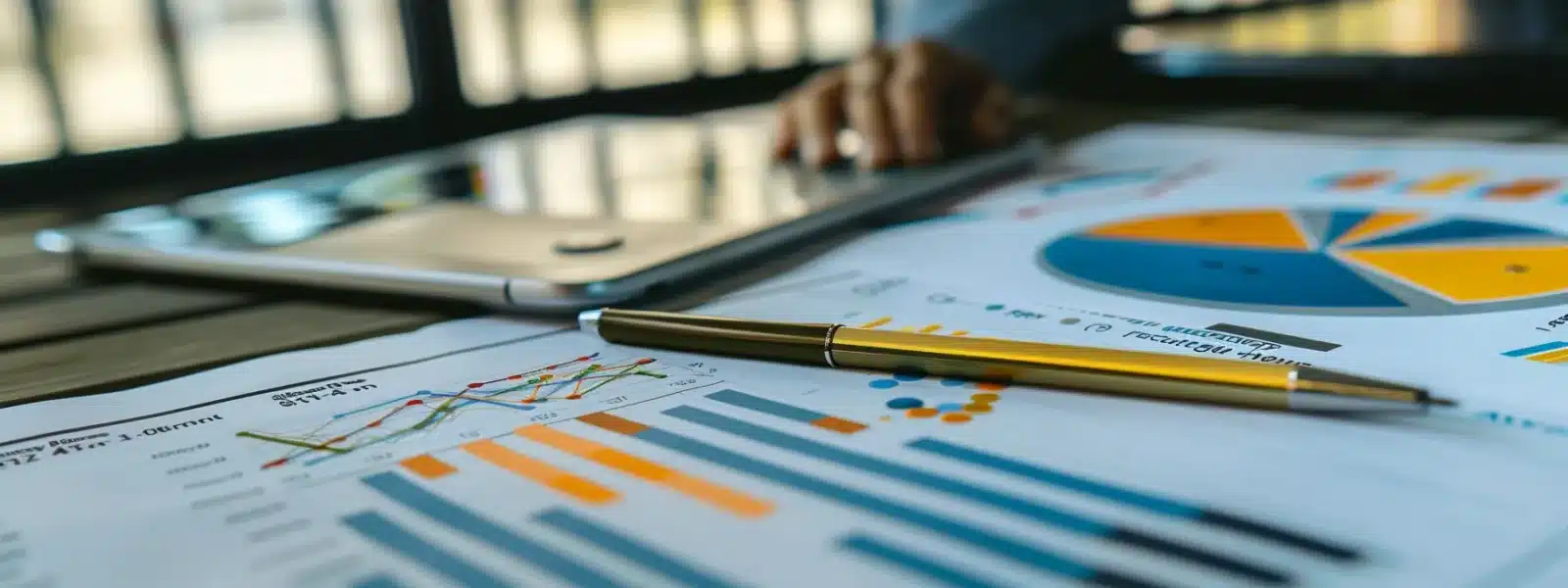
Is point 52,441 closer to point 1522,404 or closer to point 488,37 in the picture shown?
point 1522,404

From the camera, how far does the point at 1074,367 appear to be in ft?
1.06

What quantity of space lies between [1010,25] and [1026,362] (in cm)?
70

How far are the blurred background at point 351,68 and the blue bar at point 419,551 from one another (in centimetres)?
57

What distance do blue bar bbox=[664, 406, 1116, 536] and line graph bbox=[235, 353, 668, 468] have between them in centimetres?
4

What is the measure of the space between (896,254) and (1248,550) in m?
0.29

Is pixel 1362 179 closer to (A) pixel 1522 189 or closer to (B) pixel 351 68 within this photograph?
(A) pixel 1522 189


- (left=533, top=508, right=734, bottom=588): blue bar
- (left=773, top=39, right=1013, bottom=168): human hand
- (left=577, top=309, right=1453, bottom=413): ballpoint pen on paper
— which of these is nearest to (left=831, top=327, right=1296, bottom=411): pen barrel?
(left=577, top=309, right=1453, bottom=413): ballpoint pen on paper

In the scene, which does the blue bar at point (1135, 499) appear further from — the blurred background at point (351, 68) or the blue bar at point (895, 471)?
the blurred background at point (351, 68)

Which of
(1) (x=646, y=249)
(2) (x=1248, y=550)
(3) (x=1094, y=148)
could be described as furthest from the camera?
(3) (x=1094, y=148)

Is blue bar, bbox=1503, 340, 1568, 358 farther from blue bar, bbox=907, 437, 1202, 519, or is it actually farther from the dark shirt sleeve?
the dark shirt sleeve

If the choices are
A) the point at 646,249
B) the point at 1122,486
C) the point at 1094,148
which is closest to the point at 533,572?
the point at 1122,486

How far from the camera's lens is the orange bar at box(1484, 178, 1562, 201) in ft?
1.77

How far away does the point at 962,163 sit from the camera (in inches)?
25.1

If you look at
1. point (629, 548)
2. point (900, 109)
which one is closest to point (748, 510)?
point (629, 548)
